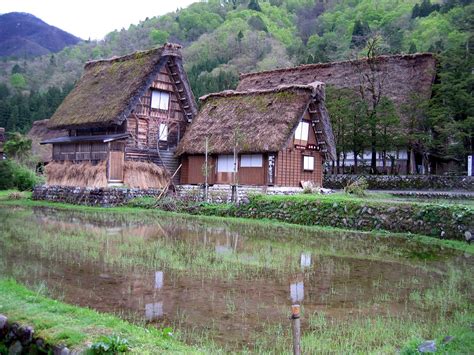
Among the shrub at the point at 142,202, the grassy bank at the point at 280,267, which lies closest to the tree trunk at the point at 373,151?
the grassy bank at the point at 280,267

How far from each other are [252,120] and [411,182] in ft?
31.5

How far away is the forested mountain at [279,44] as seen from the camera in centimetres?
2659

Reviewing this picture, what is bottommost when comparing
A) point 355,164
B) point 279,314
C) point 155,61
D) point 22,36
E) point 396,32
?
point 279,314

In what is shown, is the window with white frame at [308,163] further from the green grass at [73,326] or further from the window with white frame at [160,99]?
the green grass at [73,326]

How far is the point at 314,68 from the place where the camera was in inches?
1378

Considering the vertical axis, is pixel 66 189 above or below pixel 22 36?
below

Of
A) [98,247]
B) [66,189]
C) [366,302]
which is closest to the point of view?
[366,302]

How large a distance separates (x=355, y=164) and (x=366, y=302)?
23.6m

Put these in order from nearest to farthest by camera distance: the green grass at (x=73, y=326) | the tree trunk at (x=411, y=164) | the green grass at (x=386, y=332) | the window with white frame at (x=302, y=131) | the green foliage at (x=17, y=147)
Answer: the green grass at (x=73, y=326) → the green grass at (x=386, y=332) → the window with white frame at (x=302, y=131) → the tree trunk at (x=411, y=164) → the green foliage at (x=17, y=147)

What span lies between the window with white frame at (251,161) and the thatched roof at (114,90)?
557 cm

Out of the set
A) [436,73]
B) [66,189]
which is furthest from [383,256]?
[436,73]

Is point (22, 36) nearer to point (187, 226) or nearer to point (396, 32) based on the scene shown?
point (396, 32)

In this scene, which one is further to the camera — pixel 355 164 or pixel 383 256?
pixel 355 164

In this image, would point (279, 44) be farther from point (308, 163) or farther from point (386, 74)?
point (308, 163)
